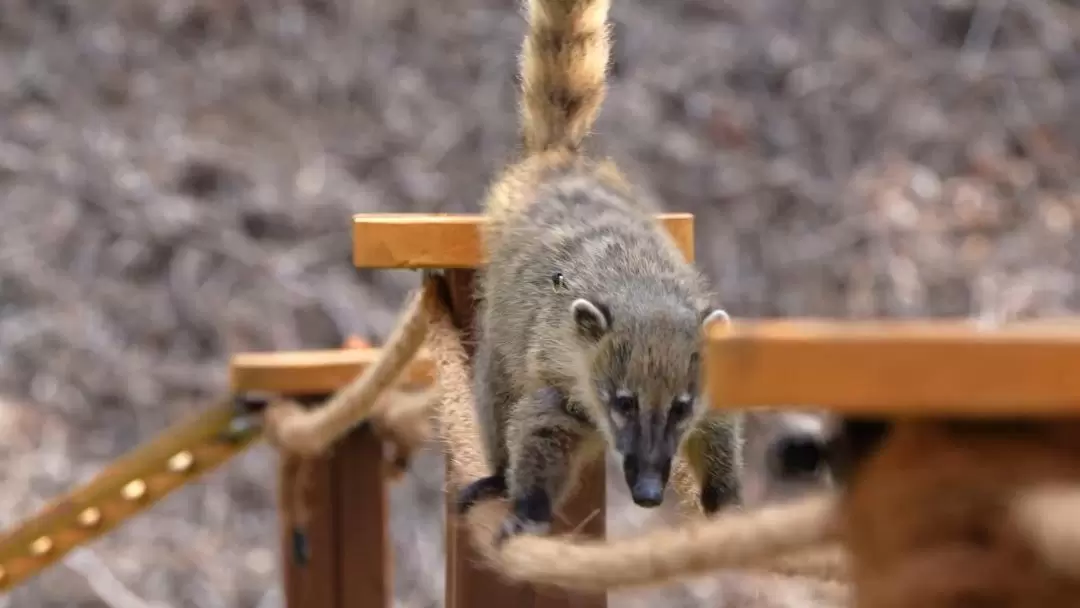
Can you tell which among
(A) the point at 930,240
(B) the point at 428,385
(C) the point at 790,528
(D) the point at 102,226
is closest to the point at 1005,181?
(A) the point at 930,240

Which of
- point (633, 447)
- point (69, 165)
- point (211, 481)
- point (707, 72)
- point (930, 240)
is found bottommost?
point (211, 481)

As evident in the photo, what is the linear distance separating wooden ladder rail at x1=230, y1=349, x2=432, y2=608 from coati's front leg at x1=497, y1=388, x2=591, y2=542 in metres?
0.75

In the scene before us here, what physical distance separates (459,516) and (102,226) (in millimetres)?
2828

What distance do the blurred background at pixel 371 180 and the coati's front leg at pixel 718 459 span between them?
5.60 ft

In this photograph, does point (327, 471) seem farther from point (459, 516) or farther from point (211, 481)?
point (211, 481)

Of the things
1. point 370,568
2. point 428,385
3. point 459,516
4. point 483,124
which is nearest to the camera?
point 459,516

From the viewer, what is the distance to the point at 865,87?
3.99 meters

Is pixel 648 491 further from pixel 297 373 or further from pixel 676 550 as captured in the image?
pixel 297 373

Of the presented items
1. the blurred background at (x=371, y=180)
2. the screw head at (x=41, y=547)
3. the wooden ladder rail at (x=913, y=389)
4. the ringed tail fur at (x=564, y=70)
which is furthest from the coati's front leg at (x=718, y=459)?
the blurred background at (x=371, y=180)

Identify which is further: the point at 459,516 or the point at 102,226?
the point at 102,226

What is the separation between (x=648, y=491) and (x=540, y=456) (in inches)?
5.6

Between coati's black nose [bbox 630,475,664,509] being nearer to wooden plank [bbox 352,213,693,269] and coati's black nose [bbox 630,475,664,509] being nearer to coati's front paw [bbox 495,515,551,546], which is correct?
coati's front paw [bbox 495,515,551,546]

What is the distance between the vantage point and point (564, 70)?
69.2 inches

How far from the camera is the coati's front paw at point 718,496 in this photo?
4.38 ft
